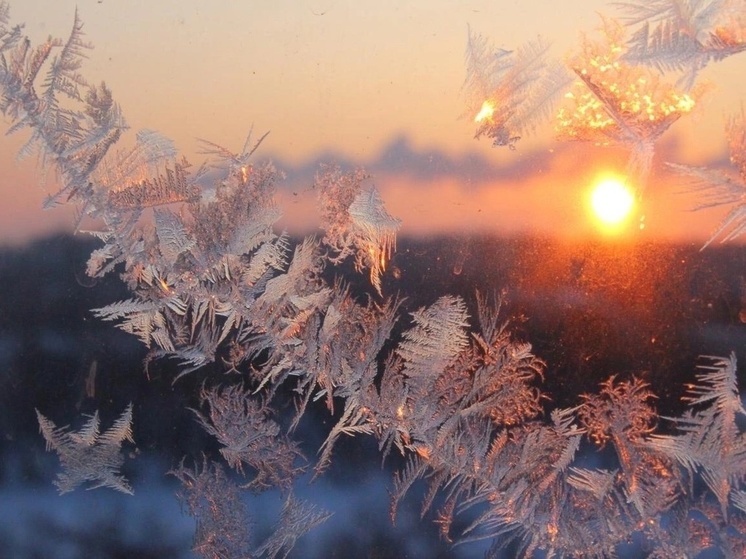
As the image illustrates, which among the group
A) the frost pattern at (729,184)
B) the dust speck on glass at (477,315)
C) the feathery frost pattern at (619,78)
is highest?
the feathery frost pattern at (619,78)

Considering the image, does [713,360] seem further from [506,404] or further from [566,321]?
[506,404]

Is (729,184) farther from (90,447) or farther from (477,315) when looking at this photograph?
(90,447)

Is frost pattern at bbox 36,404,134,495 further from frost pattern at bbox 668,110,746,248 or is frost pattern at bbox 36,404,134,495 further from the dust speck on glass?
frost pattern at bbox 668,110,746,248

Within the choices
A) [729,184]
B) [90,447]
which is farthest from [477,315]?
[90,447]

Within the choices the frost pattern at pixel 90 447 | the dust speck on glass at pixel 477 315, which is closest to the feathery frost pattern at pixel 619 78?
the dust speck on glass at pixel 477 315

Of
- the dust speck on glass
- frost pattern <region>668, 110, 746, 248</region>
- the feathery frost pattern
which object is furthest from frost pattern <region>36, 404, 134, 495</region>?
frost pattern <region>668, 110, 746, 248</region>

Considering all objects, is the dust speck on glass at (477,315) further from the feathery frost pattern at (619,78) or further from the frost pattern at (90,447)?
the frost pattern at (90,447)

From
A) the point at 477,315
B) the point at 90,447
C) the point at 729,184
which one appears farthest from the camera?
Result: the point at 90,447

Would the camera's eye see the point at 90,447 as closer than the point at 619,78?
No

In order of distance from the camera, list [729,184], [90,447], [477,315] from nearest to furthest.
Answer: [729,184] → [477,315] → [90,447]
